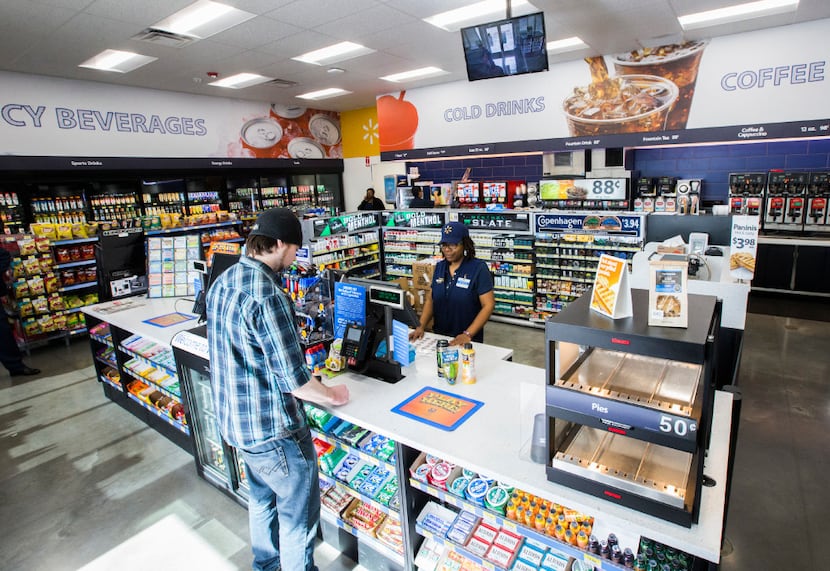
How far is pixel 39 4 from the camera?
4.62 meters

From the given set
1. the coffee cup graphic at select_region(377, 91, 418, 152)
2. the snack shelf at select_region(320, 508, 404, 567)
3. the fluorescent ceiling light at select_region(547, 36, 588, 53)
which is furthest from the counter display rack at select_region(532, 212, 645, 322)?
the snack shelf at select_region(320, 508, 404, 567)

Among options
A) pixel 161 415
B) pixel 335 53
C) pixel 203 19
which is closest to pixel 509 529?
pixel 161 415

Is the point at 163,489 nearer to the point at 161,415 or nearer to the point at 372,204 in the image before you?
the point at 161,415

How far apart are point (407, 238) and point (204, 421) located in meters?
5.08

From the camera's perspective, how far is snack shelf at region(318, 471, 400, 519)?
2.59m

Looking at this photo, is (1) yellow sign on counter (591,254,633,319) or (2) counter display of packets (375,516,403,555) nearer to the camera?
(1) yellow sign on counter (591,254,633,319)

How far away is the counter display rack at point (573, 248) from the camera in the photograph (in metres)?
6.12

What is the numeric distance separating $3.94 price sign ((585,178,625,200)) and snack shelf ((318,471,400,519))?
5.15 meters

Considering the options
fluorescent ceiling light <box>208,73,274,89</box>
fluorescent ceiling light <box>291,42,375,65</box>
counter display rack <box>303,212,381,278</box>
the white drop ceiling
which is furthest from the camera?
fluorescent ceiling light <box>208,73,274,89</box>

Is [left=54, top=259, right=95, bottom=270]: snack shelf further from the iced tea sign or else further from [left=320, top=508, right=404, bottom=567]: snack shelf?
the iced tea sign

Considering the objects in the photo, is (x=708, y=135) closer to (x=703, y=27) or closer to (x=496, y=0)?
(x=703, y=27)

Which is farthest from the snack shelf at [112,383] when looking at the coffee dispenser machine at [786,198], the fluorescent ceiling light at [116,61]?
the coffee dispenser machine at [786,198]

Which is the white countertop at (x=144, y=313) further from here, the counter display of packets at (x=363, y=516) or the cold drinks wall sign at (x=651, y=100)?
the cold drinks wall sign at (x=651, y=100)

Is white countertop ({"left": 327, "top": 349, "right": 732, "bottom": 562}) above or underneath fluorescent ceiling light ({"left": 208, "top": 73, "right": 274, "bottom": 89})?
underneath
